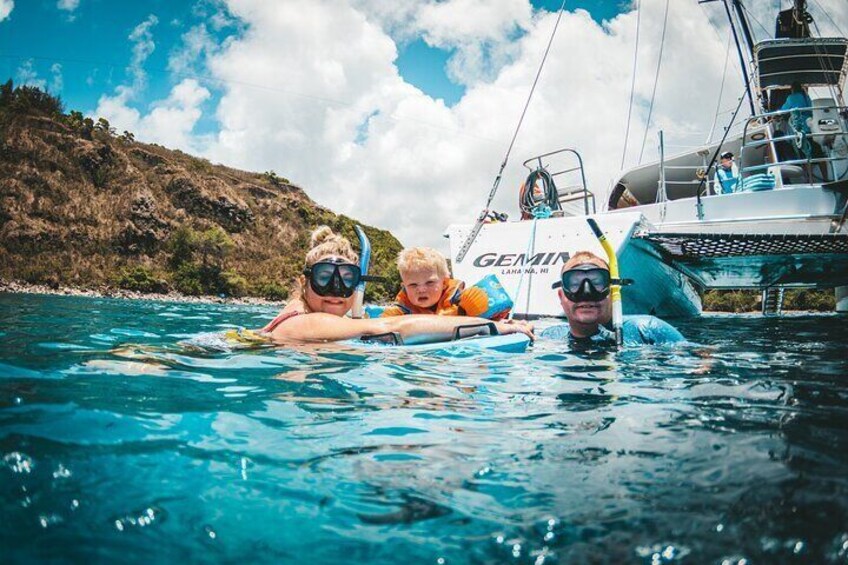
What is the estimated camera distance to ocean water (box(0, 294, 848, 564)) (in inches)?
39.3

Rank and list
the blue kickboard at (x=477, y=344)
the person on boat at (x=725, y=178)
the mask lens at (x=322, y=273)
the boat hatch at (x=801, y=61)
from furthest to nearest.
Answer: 1. the boat hatch at (x=801, y=61)
2. the person on boat at (x=725, y=178)
3. the blue kickboard at (x=477, y=344)
4. the mask lens at (x=322, y=273)

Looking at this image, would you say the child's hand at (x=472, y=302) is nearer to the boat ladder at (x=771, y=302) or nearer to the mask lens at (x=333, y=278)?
the mask lens at (x=333, y=278)

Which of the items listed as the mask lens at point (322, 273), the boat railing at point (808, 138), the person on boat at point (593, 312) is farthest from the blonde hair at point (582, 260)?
the boat railing at point (808, 138)

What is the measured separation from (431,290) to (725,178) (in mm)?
8212

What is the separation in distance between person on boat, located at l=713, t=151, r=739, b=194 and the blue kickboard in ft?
26.0

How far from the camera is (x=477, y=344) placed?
363 cm

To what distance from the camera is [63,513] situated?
3.44ft

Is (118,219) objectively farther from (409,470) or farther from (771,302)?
(409,470)

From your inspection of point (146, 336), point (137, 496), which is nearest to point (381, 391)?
point (137, 496)

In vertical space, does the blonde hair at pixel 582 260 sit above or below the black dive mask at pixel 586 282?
above

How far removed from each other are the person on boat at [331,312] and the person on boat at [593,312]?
115cm

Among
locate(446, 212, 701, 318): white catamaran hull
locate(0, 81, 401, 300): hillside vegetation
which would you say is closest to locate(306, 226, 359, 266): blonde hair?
locate(446, 212, 701, 318): white catamaran hull

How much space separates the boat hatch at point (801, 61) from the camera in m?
10.8

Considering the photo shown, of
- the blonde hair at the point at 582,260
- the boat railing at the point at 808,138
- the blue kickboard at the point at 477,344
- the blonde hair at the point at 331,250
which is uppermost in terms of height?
the boat railing at the point at 808,138
